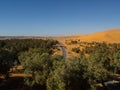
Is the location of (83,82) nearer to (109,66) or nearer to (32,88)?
(32,88)

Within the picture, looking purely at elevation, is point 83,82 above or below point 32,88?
above

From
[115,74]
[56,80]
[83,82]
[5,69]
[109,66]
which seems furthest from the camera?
[115,74]

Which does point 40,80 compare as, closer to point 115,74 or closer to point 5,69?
point 5,69

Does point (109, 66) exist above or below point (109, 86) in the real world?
above

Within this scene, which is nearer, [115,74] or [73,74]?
[73,74]

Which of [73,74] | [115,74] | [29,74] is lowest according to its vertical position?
[115,74]

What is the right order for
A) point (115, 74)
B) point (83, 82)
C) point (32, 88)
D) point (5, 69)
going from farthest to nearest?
point (115, 74) < point (5, 69) < point (32, 88) < point (83, 82)

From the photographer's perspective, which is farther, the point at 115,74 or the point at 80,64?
the point at 115,74

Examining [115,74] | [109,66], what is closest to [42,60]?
[109,66]

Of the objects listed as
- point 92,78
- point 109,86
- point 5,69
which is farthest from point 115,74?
point 5,69
